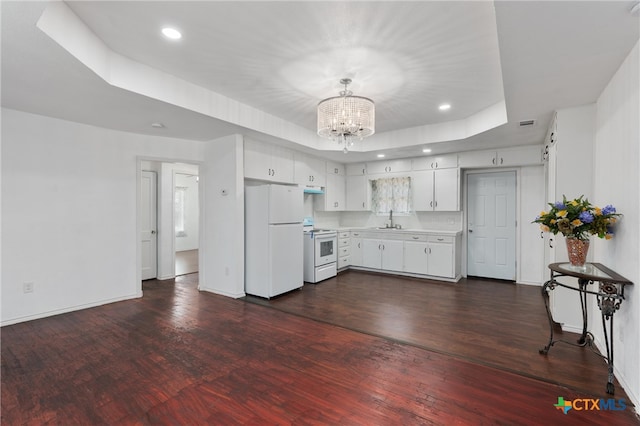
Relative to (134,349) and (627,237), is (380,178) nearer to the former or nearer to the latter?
(627,237)

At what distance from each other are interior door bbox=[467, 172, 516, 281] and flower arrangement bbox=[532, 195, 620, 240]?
314 cm

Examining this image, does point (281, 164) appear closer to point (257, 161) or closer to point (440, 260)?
point (257, 161)

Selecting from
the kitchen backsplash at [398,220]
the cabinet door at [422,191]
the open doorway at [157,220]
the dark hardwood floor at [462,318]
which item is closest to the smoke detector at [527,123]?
the cabinet door at [422,191]

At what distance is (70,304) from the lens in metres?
3.80

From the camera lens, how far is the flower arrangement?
2279mm

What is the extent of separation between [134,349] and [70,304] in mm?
1761

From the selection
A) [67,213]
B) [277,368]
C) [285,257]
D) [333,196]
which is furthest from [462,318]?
[67,213]

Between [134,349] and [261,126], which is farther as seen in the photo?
[261,126]

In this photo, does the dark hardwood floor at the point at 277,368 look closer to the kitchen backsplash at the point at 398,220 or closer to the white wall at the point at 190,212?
the kitchen backsplash at the point at 398,220

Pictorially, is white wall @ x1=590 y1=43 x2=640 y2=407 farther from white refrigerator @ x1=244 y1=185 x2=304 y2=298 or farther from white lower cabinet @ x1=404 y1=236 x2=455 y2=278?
white refrigerator @ x1=244 y1=185 x2=304 y2=298

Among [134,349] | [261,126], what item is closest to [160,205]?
[261,126]

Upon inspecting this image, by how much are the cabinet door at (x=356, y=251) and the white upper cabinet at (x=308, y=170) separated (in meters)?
1.41

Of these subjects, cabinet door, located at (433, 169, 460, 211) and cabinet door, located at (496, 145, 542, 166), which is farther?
cabinet door, located at (433, 169, 460, 211)

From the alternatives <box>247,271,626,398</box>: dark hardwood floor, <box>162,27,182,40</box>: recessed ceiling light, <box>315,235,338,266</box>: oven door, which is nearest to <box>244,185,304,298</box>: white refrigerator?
<box>247,271,626,398</box>: dark hardwood floor
